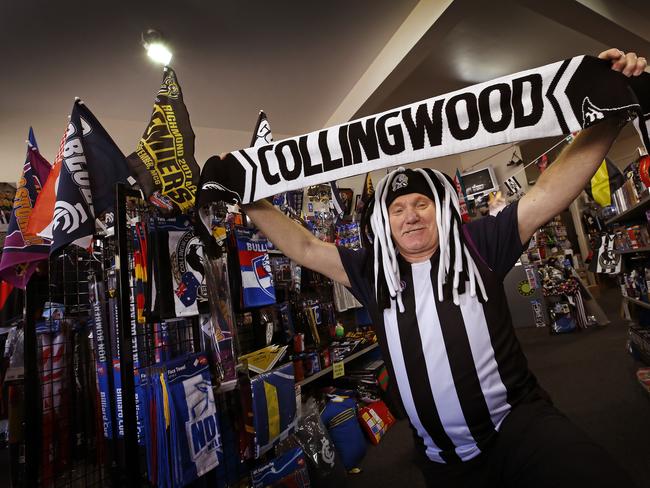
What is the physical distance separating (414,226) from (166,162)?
112cm

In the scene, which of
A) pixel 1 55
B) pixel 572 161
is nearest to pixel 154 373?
pixel 572 161

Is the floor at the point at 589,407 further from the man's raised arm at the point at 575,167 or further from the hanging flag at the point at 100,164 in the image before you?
the hanging flag at the point at 100,164

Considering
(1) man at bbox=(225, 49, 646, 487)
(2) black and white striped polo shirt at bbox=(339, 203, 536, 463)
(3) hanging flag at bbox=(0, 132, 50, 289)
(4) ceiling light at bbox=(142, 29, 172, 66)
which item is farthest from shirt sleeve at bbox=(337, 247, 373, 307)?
(4) ceiling light at bbox=(142, 29, 172, 66)

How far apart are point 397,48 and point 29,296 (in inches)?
140

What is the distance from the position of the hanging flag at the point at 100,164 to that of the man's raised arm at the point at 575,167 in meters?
1.69

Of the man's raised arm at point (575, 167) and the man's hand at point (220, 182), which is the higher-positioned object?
the man's hand at point (220, 182)

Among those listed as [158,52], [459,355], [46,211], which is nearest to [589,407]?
[459,355]

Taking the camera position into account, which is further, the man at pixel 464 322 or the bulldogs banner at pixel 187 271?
the bulldogs banner at pixel 187 271

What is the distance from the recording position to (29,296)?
5.37 ft

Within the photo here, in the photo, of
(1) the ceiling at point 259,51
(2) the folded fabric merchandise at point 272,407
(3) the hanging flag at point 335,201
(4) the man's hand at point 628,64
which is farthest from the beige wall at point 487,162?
(2) the folded fabric merchandise at point 272,407

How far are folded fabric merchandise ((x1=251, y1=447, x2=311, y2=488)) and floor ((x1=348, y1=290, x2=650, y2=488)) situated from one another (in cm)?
55

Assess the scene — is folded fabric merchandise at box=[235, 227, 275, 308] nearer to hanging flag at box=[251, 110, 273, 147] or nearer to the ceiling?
hanging flag at box=[251, 110, 273, 147]

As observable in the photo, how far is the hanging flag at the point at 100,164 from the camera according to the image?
142cm

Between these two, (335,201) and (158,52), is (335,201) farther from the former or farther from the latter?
(158,52)
